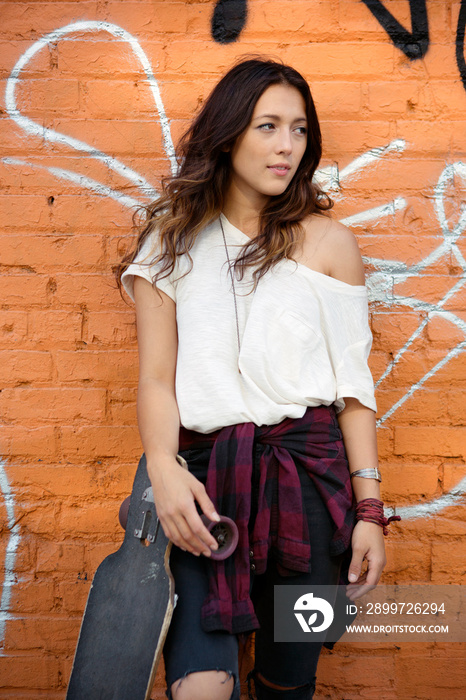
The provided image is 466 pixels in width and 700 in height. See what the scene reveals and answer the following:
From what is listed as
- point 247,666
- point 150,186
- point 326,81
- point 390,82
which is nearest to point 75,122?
point 150,186

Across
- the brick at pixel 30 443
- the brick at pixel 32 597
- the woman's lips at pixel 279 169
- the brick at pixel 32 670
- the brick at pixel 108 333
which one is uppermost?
the woman's lips at pixel 279 169

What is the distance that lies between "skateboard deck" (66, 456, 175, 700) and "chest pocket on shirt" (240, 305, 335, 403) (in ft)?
1.37

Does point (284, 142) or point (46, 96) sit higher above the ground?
point (46, 96)

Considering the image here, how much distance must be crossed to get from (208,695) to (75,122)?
5.97 feet

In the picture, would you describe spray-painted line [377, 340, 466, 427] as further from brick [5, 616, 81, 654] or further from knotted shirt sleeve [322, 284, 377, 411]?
brick [5, 616, 81, 654]

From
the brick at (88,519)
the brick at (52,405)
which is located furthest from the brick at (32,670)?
the brick at (52,405)

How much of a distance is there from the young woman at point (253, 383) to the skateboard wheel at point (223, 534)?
0.03 meters

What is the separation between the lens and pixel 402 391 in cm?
228

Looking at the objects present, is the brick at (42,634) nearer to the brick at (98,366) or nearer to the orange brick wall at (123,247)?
the orange brick wall at (123,247)

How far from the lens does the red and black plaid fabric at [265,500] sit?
1545 mm

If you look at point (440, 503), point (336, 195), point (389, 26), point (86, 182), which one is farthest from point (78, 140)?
point (440, 503)

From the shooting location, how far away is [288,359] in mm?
1696

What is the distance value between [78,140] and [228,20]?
2.17ft

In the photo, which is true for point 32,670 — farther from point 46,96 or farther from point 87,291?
point 46,96
